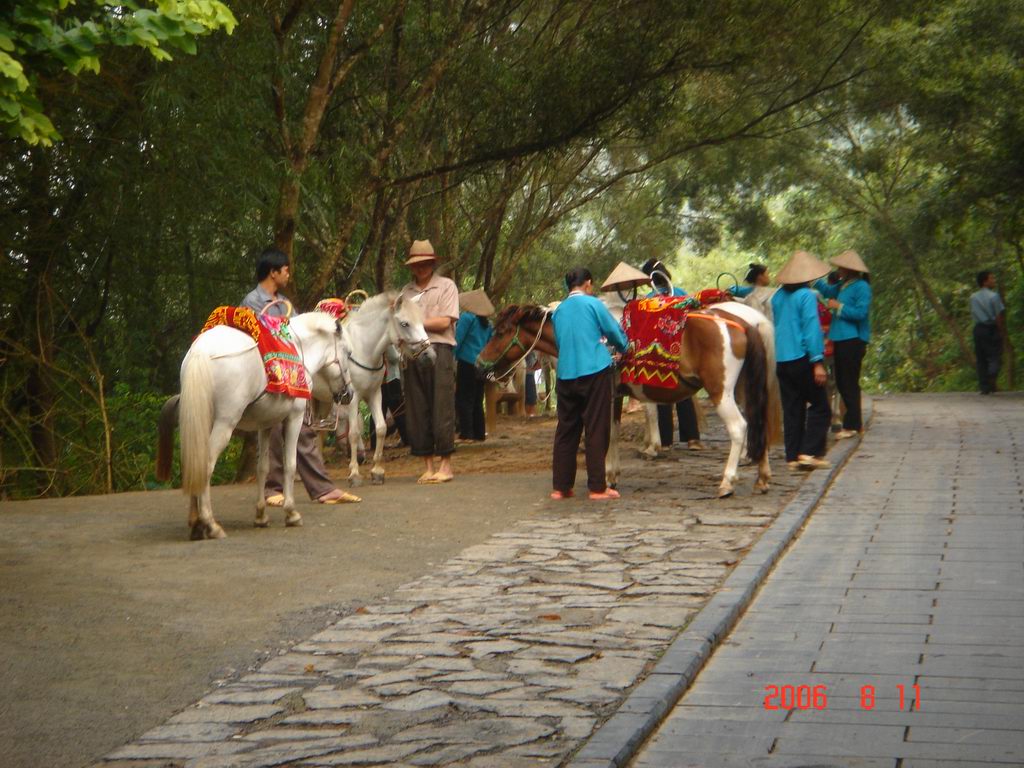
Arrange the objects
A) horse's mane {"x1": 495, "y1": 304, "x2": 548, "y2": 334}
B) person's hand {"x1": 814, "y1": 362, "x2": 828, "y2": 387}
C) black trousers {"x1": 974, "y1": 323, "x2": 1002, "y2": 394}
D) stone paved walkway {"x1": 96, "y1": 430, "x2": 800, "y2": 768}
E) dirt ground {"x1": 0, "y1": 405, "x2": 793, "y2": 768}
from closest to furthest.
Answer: stone paved walkway {"x1": 96, "y1": 430, "x2": 800, "y2": 768}
dirt ground {"x1": 0, "y1": 405, "x2": 793, "y2": 768}
person's hand {"x1": 814, "y1": 362, "x2": 828, "y2": 387}
horse's mane {"x1": 495, "y1": 304, "x2": 548, "y2": 334}
black trousers {"x1": 974, "y1": 323, "x2": 1002, "y2": 394}

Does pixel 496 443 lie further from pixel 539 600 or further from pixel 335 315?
pixel 539 600

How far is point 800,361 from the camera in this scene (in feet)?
44.5

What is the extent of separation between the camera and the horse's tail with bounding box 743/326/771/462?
39.9 feet

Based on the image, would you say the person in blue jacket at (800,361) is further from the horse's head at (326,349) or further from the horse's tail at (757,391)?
the horse's head at (326,349)

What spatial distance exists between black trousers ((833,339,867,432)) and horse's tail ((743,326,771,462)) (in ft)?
13.5

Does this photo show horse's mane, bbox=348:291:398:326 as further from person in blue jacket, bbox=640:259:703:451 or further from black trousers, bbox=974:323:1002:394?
black trousers, bbox=974:323:1002:394

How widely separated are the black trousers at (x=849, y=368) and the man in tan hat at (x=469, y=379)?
15.0 ft

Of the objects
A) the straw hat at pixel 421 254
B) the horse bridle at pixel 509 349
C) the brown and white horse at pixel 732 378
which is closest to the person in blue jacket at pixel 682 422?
the horse bridle at pixel 509 349

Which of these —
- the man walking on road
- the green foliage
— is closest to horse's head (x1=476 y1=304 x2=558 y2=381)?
the green foliage

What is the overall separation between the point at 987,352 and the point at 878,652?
19585mm

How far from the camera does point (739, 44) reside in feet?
55.7

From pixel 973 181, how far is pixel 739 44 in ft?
30.2

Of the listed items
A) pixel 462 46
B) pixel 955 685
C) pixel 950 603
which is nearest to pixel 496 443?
pixel 462 46

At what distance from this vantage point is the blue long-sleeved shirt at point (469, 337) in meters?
18.5
